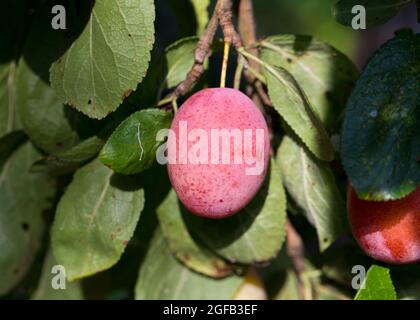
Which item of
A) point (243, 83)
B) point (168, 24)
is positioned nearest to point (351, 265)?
point (243, 83)

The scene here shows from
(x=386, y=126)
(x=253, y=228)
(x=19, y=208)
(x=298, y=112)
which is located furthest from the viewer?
(x=19, y=208)

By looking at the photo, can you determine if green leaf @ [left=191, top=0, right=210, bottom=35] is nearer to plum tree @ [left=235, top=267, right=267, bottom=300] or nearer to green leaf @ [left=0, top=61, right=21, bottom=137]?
green leaf @ [left=0, top=61, right=21, bottom=137]

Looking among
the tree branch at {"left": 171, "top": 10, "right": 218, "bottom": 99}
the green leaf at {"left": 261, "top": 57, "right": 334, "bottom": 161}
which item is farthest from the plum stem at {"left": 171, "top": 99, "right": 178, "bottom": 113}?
the green leaf at {"left": 261, "top": 57, "right": 334, "bottom": 161}

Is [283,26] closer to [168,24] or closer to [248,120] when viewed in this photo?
[168,24]

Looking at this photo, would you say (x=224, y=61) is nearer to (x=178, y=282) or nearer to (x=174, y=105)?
(x=174, y=105)

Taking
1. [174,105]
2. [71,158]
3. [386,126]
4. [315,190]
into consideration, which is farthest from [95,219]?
[386,126]

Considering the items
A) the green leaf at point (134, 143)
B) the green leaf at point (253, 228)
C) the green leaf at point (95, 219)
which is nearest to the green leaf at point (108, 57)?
the green leaf at point (134, 143)
